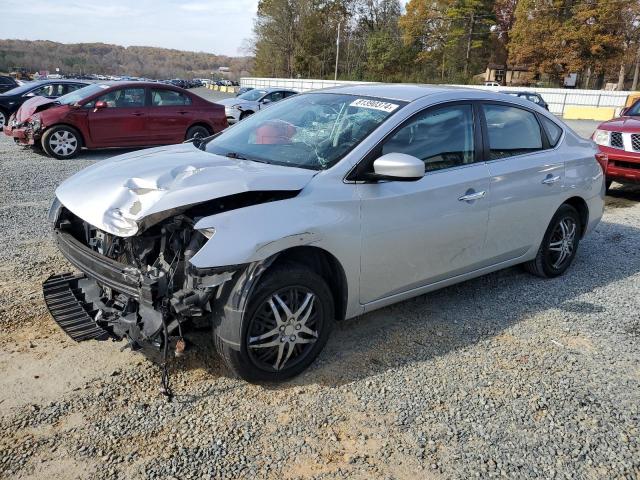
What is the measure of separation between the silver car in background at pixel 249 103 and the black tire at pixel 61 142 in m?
7.18

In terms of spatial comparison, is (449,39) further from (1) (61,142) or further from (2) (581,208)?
(2) (581,208)

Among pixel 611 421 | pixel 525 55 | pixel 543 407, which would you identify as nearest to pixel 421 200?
pixel 543 407

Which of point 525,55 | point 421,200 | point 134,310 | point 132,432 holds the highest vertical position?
point 525,55

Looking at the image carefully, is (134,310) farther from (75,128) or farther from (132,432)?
(75,128)

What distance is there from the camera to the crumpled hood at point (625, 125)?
8.54 m

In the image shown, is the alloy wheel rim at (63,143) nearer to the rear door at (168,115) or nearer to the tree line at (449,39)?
the rear door at (168,115)

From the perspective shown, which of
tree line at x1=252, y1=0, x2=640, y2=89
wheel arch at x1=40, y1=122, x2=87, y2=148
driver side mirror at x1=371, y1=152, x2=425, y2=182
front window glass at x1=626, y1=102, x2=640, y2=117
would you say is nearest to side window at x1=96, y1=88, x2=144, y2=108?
wheel arch at x1=40, y1=122, x2=87, y2=148

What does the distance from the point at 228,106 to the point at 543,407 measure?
17.4 m

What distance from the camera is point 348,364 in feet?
11.4

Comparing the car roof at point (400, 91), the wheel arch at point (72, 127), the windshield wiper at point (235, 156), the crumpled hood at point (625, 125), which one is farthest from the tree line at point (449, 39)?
the windshield wiper at point (235, 156)

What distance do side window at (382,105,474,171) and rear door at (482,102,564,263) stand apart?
233mm

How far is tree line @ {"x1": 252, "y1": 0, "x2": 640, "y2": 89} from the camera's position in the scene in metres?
46.9

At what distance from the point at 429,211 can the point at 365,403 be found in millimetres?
1364

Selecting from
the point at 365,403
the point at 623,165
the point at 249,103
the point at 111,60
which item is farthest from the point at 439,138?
the point at 111,60
